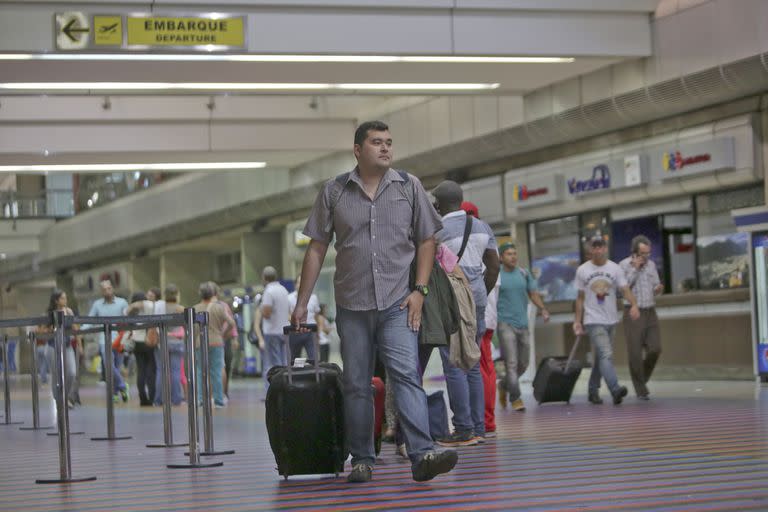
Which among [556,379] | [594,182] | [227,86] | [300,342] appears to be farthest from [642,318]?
[227,86]

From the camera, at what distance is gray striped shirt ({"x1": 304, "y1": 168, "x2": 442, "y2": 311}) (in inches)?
277

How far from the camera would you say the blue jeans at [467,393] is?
903 centimetres

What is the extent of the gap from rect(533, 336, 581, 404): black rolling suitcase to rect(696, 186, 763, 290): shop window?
510 cm

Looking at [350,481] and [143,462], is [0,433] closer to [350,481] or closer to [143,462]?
[143,462]

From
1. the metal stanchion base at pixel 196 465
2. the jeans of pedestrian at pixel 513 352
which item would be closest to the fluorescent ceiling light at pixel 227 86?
the jeans of pedestrian at pixel 513 352

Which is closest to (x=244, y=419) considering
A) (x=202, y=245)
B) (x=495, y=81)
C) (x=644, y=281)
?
(x=644, y=281)

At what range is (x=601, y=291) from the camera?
1402 cm

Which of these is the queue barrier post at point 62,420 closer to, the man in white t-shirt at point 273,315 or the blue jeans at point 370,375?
the blue jeans at point 370,375

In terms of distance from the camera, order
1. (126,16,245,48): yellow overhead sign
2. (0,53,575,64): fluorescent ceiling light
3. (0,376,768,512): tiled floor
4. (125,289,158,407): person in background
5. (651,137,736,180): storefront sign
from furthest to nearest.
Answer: (125,289,158,407): person in background, (651,137,736,180): storefront sign, (0,53,575,64): fluorescent ceiling light, (126,16,245,48): yellow overhead sign, (0,376,768,512): tiled floor

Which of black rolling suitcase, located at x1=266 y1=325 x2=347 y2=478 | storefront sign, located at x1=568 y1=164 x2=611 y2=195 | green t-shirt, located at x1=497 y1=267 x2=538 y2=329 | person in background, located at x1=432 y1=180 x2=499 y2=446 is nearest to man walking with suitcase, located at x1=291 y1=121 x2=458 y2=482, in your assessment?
black rolling suitcase, located at x1=266 y1=325 x2=347 y2=478

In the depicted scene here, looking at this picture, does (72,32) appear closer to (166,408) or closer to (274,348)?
(274,348)

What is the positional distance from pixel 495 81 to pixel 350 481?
12895 mm

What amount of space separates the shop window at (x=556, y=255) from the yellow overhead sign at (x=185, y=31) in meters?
8.61

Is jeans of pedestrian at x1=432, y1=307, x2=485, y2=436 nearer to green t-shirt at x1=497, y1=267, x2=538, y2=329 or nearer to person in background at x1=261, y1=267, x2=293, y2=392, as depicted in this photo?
green t-shirt at x1=497, y1=267, x2=538, y2=329
